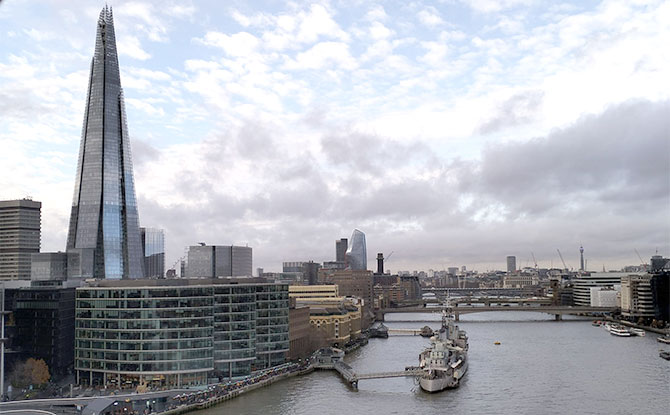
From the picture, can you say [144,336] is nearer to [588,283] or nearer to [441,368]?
[441,368]

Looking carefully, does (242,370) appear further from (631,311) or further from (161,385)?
(631,311)

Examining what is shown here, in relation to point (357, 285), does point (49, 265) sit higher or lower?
higher

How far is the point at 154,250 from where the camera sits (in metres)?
165

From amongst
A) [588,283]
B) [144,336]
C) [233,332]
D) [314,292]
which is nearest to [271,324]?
[233,332]

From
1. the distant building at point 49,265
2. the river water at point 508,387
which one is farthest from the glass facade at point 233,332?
the distant building at point 49,265

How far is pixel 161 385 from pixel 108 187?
4879 cm

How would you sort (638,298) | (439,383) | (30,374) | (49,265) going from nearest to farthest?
(30,374) → (439,383) → (49,265) → (638,298)

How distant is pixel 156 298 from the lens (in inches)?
2206

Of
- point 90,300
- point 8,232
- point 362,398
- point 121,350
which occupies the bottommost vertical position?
point 362,398

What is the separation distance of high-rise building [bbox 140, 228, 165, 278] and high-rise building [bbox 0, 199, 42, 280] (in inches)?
1235

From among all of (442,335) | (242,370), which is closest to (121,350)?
(242,370)

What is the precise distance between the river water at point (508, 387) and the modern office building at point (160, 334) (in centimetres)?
560

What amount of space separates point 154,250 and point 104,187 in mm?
70669

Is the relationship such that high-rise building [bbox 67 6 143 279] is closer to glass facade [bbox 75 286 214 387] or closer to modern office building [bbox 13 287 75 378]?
modern office building [bbox 13 287 75 378]
